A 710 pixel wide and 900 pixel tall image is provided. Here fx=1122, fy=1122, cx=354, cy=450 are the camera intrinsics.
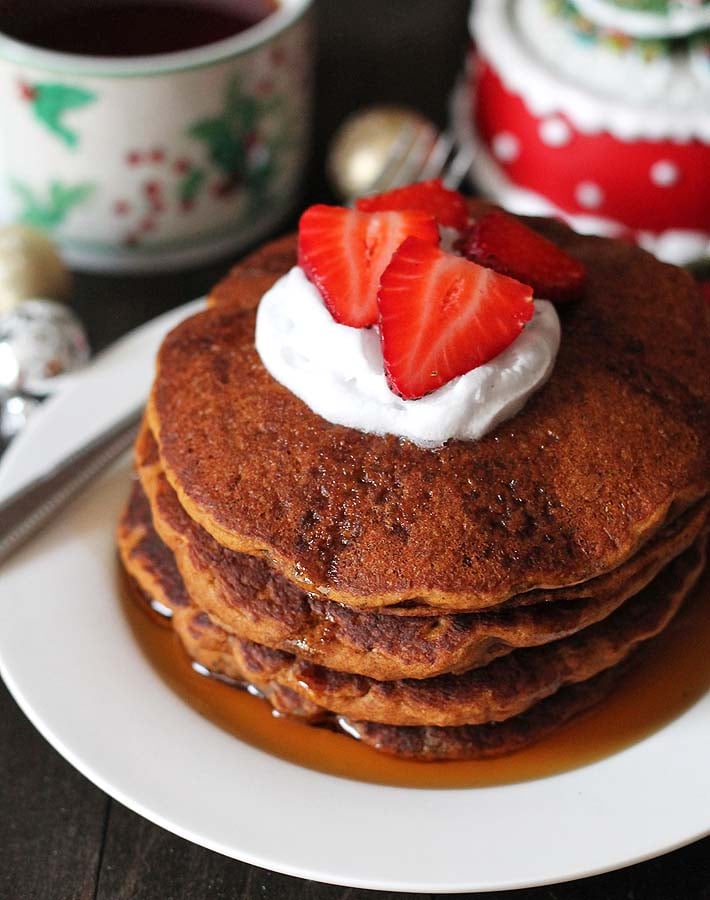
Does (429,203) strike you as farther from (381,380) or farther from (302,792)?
(302,792)

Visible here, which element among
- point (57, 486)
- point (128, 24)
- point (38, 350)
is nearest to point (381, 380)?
point (57, 486)

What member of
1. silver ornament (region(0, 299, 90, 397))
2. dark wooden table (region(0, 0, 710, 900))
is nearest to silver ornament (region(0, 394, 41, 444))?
silver ornament (region(0, 299, 90, 397))

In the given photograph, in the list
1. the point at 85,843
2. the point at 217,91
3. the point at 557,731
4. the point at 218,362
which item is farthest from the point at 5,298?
the point at 557,731

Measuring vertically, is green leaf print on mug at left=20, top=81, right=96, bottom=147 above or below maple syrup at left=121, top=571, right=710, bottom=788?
above

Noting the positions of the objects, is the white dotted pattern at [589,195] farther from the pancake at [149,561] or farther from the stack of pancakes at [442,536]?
the pancake at [149,561]

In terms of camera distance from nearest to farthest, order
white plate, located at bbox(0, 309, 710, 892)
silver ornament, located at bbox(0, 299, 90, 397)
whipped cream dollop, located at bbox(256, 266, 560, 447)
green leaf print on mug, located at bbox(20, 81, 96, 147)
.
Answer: white plate, located at bbox(0, 309, 710, 892), whipped cream dollop, located at bbox(256, 266, 560, 447), silver ornament, located at bbox(0, 299, 90, 397), green leaf print on mug, located at bbox(20, 81, 96, 147)

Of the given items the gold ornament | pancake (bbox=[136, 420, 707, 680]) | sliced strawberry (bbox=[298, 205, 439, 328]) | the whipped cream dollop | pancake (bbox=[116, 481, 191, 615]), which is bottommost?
the gold ornament

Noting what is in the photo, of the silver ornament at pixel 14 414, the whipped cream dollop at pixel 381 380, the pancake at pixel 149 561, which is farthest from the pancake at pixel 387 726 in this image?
the silver ornament at pixel 14 414

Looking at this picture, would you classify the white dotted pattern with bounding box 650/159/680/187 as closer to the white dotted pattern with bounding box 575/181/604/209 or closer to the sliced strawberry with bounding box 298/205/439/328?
the white dotted pattern with bounding box 575/181/604/209
